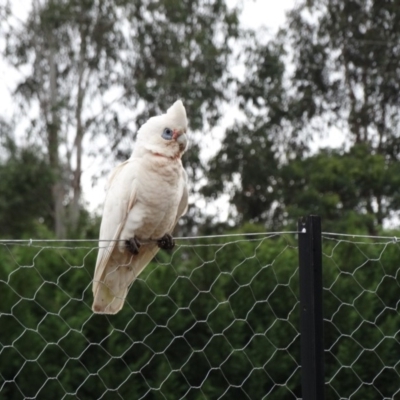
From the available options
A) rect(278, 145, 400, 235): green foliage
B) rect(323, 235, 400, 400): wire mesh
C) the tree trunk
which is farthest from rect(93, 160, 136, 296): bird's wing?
the tree trunk

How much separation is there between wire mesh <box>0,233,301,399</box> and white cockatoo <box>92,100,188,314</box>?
370 mm

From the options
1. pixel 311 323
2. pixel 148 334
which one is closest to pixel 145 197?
pixel 148 334

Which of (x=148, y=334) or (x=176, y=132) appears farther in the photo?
(x=148, y=334)

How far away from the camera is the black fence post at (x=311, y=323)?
7.36 ft

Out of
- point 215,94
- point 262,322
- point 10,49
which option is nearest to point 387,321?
point 262,322

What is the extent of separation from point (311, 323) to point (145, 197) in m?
0.90

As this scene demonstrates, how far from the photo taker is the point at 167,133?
2.91 m

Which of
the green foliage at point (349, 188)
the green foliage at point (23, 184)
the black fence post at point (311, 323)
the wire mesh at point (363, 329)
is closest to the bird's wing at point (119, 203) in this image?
the black fence post at point (311, 323)

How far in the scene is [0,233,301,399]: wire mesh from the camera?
3.38m

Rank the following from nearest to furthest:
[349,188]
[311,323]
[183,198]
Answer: [311,323] < [183,198] < [349,188]

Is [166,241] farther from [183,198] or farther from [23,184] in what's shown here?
[23,184]

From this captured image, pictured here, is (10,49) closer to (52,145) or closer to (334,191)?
(52,145)

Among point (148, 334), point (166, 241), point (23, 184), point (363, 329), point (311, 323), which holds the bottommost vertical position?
point (311, 323)

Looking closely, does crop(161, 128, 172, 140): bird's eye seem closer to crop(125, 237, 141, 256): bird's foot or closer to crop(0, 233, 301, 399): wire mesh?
crop(125, 237, 141, 256): bird's foot
